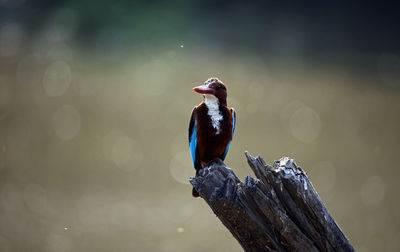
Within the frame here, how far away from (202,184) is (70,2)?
474cm

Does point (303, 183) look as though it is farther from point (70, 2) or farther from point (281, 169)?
point (70, 2)

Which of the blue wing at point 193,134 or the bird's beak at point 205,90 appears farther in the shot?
the blue wing at point 193,134

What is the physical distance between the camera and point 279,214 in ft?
3.46

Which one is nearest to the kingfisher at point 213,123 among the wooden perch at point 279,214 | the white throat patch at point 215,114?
the white throat patch at point 215,114

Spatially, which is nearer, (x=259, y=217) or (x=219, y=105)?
(x=259, y=217)

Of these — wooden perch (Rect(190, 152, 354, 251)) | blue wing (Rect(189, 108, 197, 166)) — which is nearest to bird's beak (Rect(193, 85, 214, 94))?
blue wing (Rect(189, 108, 197, 166))

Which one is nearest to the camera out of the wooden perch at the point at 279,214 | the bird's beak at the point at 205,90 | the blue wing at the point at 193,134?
the wooden perch at the point at 279,214

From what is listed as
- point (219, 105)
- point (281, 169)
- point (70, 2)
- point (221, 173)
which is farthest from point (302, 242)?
point (70, 2)

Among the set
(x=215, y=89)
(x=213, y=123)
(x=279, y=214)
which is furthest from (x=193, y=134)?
(x=279, y=214)

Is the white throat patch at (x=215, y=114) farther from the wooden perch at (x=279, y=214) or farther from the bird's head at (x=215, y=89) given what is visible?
the wooden perch at (x=279, y=214)

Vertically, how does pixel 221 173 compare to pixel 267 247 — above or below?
above

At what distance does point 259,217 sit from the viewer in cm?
108

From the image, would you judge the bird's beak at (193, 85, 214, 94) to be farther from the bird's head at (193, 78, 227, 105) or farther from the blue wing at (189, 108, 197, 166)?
the blue wing at (189, 108, 197, 166)

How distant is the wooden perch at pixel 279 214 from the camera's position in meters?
1.06
